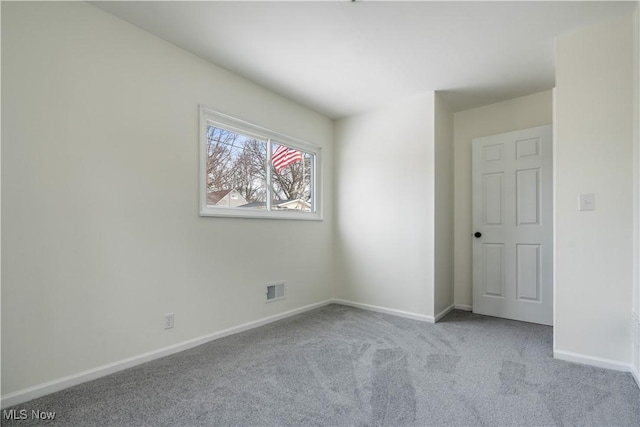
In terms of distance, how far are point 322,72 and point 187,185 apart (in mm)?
1559

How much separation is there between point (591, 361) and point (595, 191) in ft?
3.85

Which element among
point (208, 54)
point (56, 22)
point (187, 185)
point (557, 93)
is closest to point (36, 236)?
point (187, 185)

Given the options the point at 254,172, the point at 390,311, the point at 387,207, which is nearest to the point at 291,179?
the point at 254,172

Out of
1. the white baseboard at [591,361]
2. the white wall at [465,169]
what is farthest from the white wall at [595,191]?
the white wall at [465,169]

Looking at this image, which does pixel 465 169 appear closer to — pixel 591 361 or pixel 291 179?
pixel 291 179

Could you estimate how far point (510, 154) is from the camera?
3291mm

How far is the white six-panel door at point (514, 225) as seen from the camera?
3076 mm

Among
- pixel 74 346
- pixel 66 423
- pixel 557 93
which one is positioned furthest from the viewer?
pixel 557 93

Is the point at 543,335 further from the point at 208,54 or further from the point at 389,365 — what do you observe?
the point at 208,54

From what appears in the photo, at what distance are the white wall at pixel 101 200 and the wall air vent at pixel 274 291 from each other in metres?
0.29

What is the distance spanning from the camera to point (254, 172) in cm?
313

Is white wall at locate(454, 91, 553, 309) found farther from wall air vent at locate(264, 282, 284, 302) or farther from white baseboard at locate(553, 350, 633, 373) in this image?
wall air vent at locate(264, 282, 284, 302)

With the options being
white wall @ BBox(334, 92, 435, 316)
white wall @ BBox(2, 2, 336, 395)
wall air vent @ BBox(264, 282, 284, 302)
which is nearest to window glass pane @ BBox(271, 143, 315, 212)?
white wall @ BBox(334, 92, 435, 316)

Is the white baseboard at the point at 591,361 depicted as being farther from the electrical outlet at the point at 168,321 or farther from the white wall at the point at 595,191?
the electrical outlet at the point at 168,321
